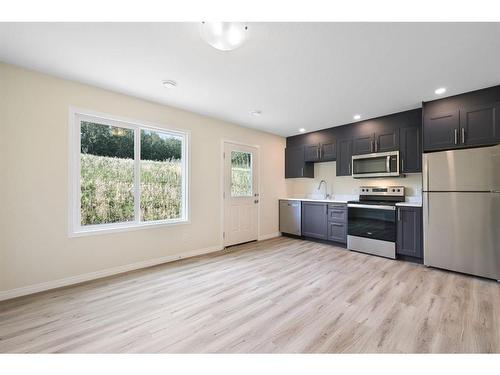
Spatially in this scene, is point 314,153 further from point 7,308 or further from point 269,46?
point 7,308

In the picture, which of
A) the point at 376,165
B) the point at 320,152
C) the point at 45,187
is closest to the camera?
the point at 45,187

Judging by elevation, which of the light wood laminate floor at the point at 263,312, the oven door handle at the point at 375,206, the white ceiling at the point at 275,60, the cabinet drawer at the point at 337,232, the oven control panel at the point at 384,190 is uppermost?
the white ceiling at the point at 275,60

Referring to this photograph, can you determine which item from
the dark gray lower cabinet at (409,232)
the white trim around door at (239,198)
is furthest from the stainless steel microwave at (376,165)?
the white trim around door at (239,198)

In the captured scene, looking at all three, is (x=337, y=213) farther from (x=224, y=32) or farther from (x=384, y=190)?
(x=224, y=32)

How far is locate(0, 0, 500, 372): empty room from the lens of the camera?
1.73 meters

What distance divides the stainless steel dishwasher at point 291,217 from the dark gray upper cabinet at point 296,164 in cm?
70

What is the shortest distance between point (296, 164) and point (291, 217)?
1.27 m

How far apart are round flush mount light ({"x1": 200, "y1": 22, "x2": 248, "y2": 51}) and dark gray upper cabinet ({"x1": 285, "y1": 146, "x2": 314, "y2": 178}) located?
147 inches

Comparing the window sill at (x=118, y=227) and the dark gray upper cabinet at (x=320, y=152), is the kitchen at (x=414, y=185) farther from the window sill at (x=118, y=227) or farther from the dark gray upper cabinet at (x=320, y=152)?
the window sill at (x=118, y=227)

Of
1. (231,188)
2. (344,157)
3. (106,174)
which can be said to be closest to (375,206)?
(344,157)

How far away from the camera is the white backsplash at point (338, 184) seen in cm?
381

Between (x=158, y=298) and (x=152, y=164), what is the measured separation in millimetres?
1979

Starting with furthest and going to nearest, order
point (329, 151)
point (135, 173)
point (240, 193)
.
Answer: point (329, 151), point (240, 193), point (135, 173)

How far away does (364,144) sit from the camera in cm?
411
